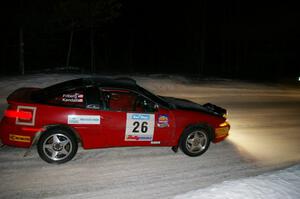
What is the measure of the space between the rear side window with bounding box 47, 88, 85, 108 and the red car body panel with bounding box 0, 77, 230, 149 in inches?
4.4

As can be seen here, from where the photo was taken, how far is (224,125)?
7531mm

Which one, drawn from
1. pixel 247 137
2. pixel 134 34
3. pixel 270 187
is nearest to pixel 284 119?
pixel 247 137

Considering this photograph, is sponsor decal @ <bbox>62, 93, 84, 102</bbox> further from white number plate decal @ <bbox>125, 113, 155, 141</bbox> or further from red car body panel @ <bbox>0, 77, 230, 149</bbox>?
white number plate decal @ <bbox>125, 113, 155, 141</bbox>

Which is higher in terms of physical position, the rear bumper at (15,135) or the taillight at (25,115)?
the taillight at (25,115)

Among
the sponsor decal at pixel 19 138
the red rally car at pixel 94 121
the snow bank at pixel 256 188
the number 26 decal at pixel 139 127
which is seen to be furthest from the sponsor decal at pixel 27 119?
the snow bank at pixel 256 188

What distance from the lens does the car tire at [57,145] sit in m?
6.20

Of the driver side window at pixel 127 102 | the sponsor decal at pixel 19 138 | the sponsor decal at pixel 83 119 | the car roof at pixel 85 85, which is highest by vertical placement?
the car roof at pixel 85 85

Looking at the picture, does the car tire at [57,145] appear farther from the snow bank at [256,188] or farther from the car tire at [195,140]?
the snow bank at [256,188]

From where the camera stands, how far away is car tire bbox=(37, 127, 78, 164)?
6.20 m

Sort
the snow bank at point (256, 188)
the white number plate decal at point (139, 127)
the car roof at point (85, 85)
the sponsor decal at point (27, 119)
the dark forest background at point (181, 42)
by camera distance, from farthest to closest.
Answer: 1. the dark forest background at point (181, 42)
2. the white number plate decal at point (139, 127)
3. the car roof at point (85, 85)
4. the sponsor decal at point (27, 119)
5. the snow bank at point (256, 188)

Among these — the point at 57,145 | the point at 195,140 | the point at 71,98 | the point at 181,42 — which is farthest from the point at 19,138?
the point at 181,42

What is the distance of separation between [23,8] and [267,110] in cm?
1748

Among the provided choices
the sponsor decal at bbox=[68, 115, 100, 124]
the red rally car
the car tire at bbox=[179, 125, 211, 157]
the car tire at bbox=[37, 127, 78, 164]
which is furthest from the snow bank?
the car tire at bbox=[37, 127, 78, 164]

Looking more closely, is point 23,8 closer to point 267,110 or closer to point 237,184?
point 267,110
